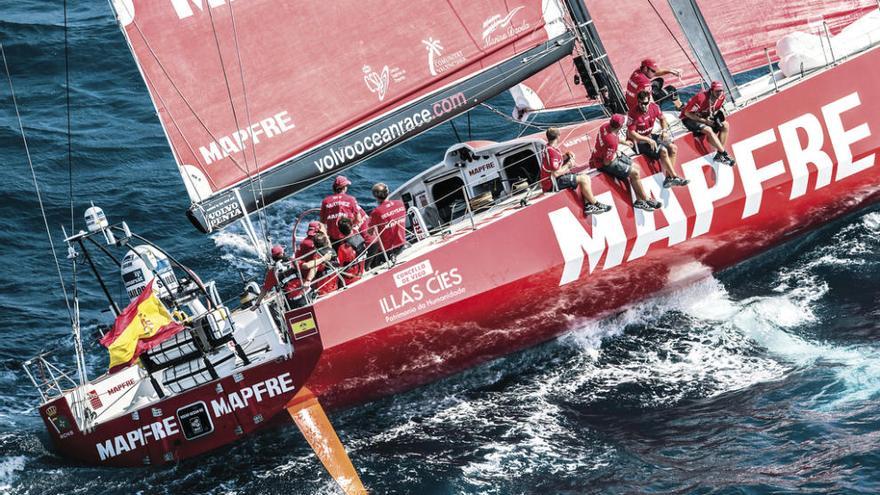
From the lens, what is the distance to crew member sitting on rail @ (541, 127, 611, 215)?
11.2 meters

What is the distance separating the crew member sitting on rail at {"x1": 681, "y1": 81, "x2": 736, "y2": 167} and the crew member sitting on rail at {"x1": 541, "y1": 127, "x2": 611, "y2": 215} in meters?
1.44

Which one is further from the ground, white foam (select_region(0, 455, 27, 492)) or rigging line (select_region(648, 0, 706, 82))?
rigging line (select_region(648, 0, 706, 82))

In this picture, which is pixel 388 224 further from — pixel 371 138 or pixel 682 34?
pixel 682 34

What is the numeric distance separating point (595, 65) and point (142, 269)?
18.6 ft

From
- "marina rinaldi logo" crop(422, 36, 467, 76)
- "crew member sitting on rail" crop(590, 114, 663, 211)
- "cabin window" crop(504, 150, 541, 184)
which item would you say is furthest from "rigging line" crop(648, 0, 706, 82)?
"marina rinaldi logo" crop(422, 36, 467, 76)

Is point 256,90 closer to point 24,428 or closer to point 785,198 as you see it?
point 24,428

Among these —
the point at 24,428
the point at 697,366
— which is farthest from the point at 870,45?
the point at 24,428

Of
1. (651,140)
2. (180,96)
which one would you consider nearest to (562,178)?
(651,140)

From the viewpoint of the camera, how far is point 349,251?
11312mm

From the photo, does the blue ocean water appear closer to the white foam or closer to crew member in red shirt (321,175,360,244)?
the white foam

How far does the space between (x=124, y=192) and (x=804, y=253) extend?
1098 cm

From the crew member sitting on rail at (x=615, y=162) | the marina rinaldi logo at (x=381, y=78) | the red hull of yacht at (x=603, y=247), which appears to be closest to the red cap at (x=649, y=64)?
the red hull of yacht at (x=603, y=247)

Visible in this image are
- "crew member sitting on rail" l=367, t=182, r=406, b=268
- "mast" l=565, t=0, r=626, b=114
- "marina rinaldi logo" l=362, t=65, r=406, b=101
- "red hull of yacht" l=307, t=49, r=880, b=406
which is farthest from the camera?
"mast" l=565, t=0, r=626, b=114

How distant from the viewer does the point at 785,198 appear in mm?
11938
